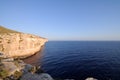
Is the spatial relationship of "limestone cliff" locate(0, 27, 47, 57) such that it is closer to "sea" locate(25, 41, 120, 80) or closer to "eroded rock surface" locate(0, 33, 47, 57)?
"eroded rock surface" locate(0, 33, 47, 57)

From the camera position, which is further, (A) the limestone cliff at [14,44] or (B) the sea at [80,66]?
(A) the limestone cliff at [14,44]

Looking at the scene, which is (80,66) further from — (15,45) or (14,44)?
(14,44)

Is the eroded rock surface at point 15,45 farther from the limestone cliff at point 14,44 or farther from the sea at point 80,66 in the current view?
the sea at point 80,66

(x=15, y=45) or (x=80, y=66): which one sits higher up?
(x=15, y=45)

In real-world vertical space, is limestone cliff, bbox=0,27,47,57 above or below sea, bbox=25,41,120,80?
above

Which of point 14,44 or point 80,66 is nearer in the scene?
point 80,66

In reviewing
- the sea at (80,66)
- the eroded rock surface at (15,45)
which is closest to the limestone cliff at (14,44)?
the eroded rock surface at (15,45)

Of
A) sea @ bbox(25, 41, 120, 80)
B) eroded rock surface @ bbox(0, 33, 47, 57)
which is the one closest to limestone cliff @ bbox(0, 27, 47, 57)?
eroded rock surface @ bbox(0, 33, 47, 57)

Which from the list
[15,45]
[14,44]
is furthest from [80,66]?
[14,44]

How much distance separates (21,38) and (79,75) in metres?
38.4

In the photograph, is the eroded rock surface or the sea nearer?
the sea

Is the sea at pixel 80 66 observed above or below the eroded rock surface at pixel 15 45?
below

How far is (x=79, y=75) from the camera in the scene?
1431 inches

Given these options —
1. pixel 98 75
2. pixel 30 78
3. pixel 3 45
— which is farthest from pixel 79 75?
pixel 3 45
